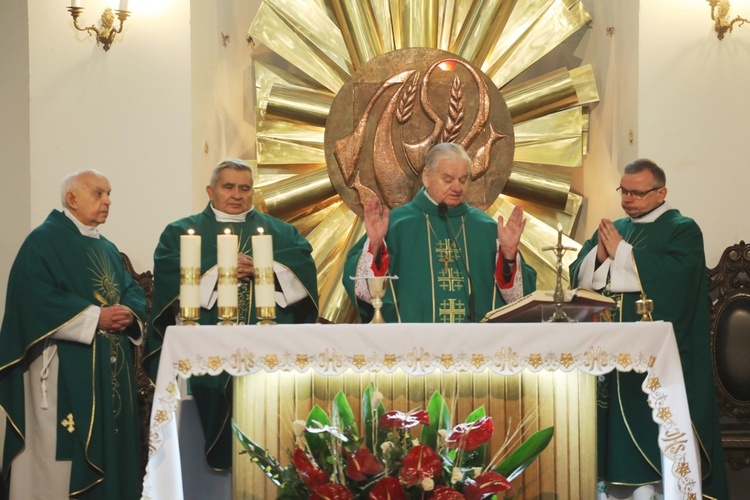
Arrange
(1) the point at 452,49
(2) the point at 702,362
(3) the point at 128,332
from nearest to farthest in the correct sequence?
(2) the point at 702,362 → (3) the point at 128,332 → (1) the point at 452,49

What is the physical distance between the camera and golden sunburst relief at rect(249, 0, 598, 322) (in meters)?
6.67

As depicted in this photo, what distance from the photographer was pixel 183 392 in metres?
5.69

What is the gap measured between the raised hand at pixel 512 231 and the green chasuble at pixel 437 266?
30cm

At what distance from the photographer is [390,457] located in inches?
150

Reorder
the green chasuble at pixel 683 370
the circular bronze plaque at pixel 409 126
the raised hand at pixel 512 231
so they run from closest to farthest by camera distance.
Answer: the raised hand at pixel 512 231 < the green chasuble at pixel 683 370 < the circular bronze plaque at pixel 409 126

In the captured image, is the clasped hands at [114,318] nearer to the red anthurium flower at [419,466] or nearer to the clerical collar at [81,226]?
the clerical collar at [81,226]

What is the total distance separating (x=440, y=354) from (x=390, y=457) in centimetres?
48

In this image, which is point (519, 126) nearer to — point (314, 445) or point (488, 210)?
point (488, 210)

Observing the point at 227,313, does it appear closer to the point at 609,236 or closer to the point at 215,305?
the point at 215,305

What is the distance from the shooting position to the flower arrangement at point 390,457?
12.2ft

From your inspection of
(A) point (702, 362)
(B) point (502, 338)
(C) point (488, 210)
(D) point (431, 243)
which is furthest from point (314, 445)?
(C) point (488, 210)

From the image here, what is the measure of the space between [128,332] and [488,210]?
93.7 inches

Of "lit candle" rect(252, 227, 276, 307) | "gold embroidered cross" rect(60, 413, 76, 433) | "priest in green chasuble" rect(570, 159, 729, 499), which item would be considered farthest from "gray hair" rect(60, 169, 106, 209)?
"priest in green chasuble" rect(570, 159, 729, 499)

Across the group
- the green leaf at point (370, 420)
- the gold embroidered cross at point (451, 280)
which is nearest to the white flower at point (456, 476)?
the green leaf at point (370, 420)
